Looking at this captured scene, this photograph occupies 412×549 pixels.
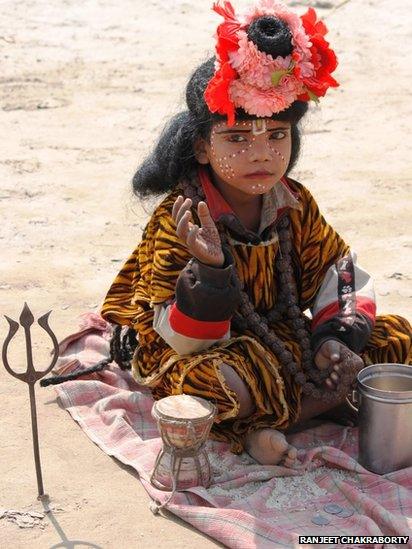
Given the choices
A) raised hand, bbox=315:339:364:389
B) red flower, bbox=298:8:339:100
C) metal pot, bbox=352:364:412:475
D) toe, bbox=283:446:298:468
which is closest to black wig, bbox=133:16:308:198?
red flower, bbox=298:8:339:100

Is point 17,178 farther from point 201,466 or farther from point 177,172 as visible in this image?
point 201,466

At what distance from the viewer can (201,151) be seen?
4352 mm

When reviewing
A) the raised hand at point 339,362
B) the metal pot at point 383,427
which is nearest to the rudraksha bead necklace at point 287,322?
the raised hand at point 339,362

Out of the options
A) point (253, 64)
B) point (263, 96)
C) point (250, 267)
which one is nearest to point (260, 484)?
point (250, 267)

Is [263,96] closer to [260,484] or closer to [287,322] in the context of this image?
[287,322]

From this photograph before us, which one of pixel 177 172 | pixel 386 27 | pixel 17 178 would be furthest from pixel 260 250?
pixel 386 27

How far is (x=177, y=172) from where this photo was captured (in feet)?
14.4

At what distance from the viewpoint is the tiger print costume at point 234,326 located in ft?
13.5

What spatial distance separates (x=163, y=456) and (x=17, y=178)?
3730 millimetres

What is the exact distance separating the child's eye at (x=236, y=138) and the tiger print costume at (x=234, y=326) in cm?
26

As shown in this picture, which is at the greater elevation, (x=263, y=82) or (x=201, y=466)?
(x=263, y=82)

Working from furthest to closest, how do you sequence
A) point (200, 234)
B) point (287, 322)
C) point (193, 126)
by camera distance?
1. point (287, 322)
2. point (193, 126)
3. point (200, 234)

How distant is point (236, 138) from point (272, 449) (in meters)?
1.12

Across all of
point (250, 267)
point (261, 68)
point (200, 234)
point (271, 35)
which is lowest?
point (250, 267)
